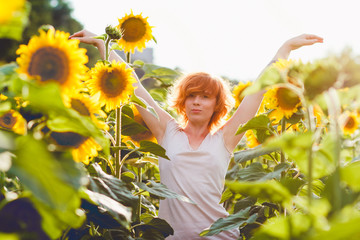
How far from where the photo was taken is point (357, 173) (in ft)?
1.95

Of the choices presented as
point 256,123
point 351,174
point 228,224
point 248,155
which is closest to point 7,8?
point 351,174

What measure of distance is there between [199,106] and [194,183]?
16.8 inches

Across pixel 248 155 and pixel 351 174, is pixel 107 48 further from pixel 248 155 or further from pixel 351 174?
pixel 351 174

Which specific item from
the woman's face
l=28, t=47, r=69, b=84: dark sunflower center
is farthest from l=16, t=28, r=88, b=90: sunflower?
the woman's face

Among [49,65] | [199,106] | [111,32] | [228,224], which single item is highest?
[111,32]

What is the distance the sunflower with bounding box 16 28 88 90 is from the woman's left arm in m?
1.14

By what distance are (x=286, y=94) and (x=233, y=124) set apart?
0.75 meters

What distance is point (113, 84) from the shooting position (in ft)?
4.34

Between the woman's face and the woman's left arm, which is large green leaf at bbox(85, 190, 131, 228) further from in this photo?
the woman's face

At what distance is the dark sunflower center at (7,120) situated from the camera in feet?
3.52

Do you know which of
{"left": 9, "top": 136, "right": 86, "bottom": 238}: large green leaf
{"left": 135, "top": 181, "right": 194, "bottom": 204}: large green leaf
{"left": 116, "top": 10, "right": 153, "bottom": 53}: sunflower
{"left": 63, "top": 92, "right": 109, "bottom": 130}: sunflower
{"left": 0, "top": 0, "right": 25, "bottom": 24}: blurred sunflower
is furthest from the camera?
{"left": 116, "top": 10, "right": 153, "bottom": 53}: sunflower

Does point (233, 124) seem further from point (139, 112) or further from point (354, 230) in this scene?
point (354, 230)

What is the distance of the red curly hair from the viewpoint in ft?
7.27

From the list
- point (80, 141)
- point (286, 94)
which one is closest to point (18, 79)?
point (80, 141)
